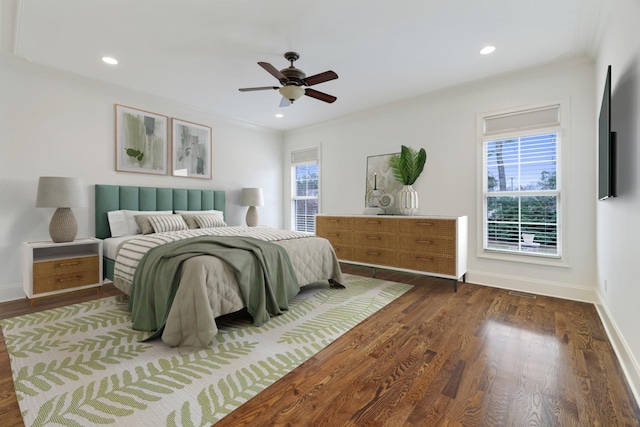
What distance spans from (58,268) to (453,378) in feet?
12.3

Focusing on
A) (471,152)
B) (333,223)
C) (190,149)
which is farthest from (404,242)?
(190,149)

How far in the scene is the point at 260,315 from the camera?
2.40m

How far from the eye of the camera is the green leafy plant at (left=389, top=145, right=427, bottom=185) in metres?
4.11

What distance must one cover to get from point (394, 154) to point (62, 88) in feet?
14.4

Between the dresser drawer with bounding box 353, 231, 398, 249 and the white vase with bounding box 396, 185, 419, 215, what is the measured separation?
15.3 inches

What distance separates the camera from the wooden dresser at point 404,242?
3379mm

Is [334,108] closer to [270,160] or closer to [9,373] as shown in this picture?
[270,160]

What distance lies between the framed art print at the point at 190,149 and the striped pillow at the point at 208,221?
2.76 ft

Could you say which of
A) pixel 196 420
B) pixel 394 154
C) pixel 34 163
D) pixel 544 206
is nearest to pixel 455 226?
pixel 544 206

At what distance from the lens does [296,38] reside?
2.71 meters

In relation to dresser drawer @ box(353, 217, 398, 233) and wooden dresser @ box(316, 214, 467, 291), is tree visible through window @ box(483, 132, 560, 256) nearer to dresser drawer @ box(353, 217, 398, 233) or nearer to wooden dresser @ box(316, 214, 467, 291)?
wooden dresser @ box(316, 214, 467, 291)

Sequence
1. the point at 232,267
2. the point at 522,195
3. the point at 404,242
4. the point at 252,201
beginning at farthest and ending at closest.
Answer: the point at 252,201 < the point at 404,242 < the point at 522,195 < the point at 232,267

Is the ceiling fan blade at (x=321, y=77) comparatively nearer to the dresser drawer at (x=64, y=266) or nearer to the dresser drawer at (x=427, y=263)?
the dresser drawer at (x=427, y=263)

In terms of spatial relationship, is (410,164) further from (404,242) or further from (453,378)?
(453,378)
